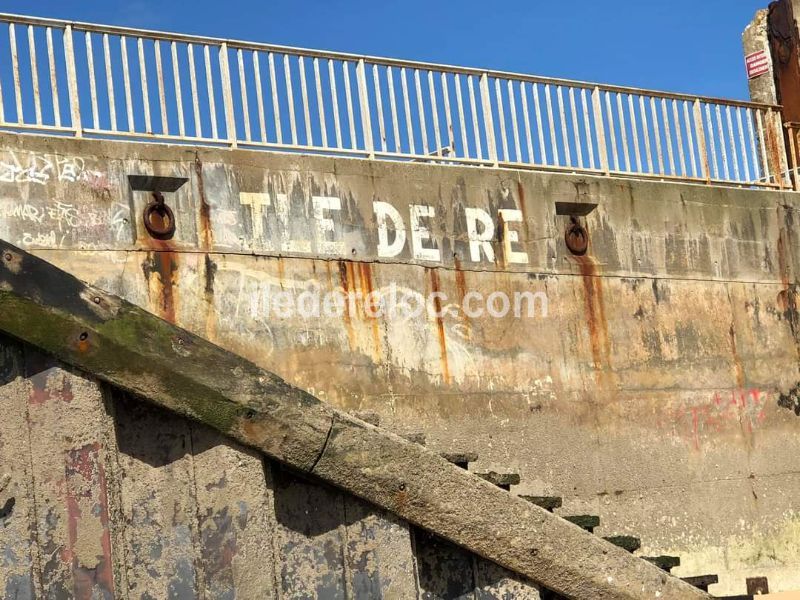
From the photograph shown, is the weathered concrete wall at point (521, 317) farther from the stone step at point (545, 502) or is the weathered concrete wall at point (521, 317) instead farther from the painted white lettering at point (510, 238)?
the stone step at point (545, 502)

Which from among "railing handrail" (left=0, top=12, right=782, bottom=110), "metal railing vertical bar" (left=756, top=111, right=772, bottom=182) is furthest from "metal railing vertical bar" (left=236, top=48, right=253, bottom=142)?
"metal railing vertical bar" (left=756, top=111, right=772, bottom=182)

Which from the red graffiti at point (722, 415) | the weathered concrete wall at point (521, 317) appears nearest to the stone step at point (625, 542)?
the weathered concrete wall at point (521, 317)

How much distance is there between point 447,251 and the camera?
1180 cm

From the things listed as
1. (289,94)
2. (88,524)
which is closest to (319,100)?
(289,94)

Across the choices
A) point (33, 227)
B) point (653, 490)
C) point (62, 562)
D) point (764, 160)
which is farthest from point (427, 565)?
point (764, 160)

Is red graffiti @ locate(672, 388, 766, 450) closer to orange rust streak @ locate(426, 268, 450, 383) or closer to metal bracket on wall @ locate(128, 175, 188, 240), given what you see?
orange rust streak @ locate(426, 268, 450, 383)

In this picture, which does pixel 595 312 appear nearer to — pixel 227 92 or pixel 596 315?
pixel 596 315

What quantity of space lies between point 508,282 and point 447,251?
72cm

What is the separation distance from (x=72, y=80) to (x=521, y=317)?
4.37m

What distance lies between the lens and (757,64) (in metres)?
17.1

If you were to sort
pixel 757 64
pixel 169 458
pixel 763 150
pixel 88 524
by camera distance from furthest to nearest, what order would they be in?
pixel 757 64 → pixel 763 150 → pixel 169 458 → pixel 88 524

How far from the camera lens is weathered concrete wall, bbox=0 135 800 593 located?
1023 cm

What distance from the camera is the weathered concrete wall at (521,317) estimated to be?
33.6 ft

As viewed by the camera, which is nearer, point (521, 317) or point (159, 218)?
point (159, 218)
